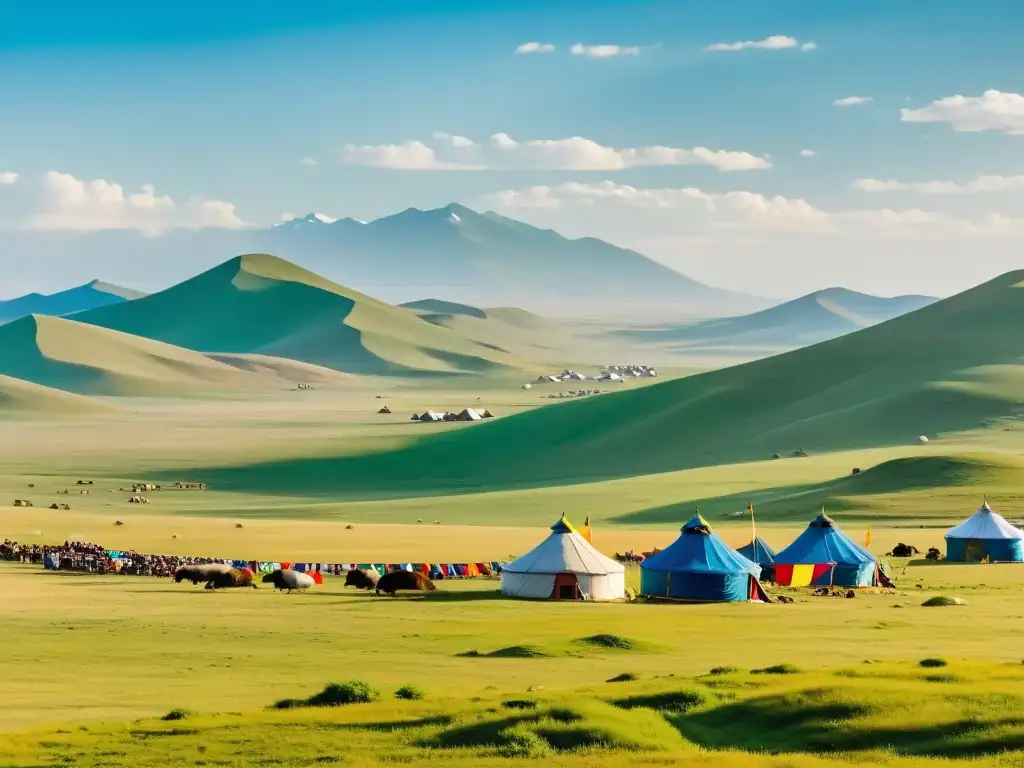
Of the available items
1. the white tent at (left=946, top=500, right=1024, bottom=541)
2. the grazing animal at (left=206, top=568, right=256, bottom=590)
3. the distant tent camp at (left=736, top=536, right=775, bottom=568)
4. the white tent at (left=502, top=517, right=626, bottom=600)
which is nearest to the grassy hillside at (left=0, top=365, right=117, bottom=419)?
the grazing animal at (left=206, top=568, right=256, bottom=590)

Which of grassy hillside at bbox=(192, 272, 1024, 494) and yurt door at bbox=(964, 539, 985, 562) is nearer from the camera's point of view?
yurt door at bbox=(964, 539, 985, 562)

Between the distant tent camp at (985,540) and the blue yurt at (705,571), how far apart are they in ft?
46.4

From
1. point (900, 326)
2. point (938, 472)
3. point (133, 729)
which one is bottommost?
point (133, 729)

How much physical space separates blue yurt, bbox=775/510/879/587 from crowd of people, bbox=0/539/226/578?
17648 mm

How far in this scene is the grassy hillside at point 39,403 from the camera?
498 feet

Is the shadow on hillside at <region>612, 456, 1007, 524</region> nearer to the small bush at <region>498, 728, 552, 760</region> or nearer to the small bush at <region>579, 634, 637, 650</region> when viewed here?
the small bush at <region>579, 634, 637, 650</region>

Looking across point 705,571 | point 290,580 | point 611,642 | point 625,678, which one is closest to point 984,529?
point 705,571

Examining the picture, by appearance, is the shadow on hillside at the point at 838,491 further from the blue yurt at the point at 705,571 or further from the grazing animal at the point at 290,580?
Answer: the grazing animal at the point at 290,580

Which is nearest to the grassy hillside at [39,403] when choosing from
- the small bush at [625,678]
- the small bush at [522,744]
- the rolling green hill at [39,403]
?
the rolling green hill at [39,403]

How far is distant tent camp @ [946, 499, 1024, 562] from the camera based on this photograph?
57219 mm

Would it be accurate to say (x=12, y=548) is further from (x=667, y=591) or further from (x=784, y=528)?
(x=784, y=528)

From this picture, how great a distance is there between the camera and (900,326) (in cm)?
14912

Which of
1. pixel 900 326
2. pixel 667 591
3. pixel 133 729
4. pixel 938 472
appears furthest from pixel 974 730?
pixel 900 326

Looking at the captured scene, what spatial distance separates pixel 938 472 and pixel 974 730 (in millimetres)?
61030
